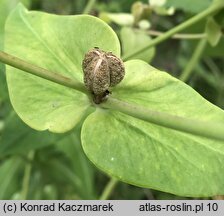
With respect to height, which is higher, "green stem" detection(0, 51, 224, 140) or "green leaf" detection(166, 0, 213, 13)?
"green stem" detection(0, 51, 224, 140)

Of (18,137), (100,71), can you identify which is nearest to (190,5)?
(18,137)

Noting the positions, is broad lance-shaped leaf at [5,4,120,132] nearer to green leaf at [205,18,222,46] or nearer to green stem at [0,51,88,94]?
green stem at [0,51,88,94]

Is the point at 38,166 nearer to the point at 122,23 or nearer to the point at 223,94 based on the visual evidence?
the point at 122,23

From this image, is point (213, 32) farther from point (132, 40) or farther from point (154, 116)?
point (154, 116)

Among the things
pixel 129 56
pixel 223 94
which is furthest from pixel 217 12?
pixel 223 94

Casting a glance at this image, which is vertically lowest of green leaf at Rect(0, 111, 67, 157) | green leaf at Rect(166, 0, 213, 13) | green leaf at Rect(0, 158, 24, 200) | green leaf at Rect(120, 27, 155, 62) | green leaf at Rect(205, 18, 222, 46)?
green leaf at Rect(0, 158, 24, 200)

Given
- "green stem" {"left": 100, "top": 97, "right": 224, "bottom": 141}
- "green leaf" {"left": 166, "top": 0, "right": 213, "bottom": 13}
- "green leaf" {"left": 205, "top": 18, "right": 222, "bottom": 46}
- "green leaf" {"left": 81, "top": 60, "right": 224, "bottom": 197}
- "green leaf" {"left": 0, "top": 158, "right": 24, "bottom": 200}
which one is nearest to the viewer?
"green stem" {"left": 100, "top": 97, "right": 224, "bottom": 141}

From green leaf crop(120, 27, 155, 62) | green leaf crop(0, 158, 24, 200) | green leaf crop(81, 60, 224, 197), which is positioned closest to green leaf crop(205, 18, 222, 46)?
green leaf crop(120, 27, 155, 62)
